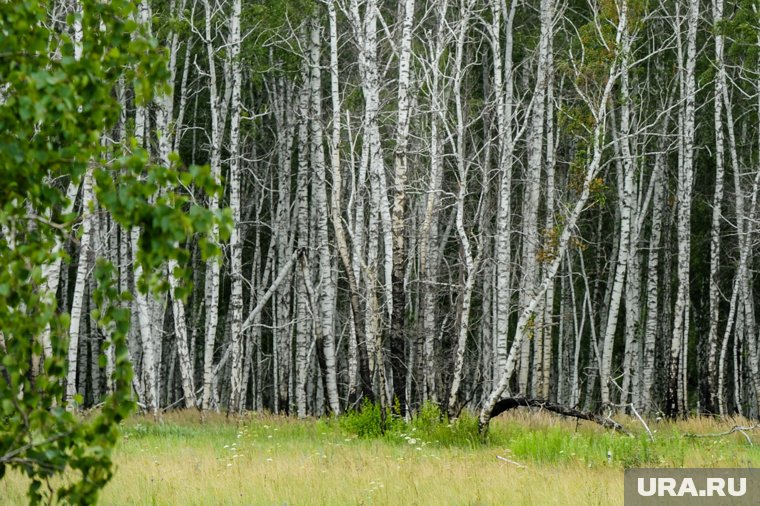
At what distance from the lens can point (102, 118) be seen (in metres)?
3.79

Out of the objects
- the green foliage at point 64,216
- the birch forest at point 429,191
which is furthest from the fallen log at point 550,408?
the green foliage at point 64,216

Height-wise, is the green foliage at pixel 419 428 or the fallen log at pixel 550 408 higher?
the fallen log at pixel 550 408

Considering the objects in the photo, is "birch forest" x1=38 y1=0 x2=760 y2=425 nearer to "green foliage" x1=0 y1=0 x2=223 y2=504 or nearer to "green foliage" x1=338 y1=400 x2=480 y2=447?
"green foliage" x1=0 y1=0 x2=223 y2=504

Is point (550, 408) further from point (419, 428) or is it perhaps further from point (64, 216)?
point (64, 216)

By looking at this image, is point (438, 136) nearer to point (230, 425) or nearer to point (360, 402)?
point (360, 402)

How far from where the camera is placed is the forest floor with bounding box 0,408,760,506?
8273 mm

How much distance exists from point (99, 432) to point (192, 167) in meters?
1.19

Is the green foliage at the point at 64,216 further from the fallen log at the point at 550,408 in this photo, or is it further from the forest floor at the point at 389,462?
the fallen log at the point at 550,408

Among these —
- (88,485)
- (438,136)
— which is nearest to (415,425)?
(438,136)

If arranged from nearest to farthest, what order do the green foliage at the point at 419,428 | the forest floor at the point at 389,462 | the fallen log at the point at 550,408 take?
the forest floor at the point at 389,462 < the fallen log at the point at 550,408 < the green foliage at the point at 419,428

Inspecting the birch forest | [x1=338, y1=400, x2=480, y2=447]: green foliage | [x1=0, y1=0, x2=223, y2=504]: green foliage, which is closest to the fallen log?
the birch forest

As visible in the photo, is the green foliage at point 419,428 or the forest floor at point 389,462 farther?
the green foliage at point 419,428

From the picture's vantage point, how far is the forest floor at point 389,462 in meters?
8.27

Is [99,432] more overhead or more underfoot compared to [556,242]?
more underfoot
